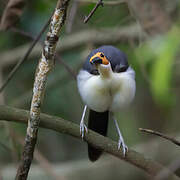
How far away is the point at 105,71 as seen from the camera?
215 cm

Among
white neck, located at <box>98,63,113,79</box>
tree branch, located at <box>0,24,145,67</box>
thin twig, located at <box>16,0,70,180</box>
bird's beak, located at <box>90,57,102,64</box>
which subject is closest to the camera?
thin twig, located at <box>16,0,70,180</box>

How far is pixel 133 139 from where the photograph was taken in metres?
4.75

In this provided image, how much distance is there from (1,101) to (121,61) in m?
1.00

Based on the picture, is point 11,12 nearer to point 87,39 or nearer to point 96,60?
point 96,60

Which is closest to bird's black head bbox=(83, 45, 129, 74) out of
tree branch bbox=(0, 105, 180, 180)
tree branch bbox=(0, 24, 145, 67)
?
tree branch bbox=(0, 105, 180, 180)

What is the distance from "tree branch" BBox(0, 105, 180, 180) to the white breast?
0.34 meters

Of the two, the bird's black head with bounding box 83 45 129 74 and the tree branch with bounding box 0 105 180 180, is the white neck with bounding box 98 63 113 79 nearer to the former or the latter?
the bird's black head with bounding box 83 45 129 74

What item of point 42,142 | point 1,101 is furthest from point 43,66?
point 42,142

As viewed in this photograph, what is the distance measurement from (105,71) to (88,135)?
0.36m

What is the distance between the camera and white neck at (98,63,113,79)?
203 cm

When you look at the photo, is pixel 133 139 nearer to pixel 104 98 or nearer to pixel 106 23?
pixel 106 23

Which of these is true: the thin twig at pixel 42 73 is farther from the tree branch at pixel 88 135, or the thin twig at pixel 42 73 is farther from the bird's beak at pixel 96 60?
the bird's beak at pixel 96 60

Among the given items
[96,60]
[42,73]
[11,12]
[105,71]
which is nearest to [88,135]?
[105,71]

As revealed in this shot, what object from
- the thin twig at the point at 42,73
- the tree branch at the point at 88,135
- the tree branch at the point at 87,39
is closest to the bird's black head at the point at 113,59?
the tree branch at the point at 88,135
